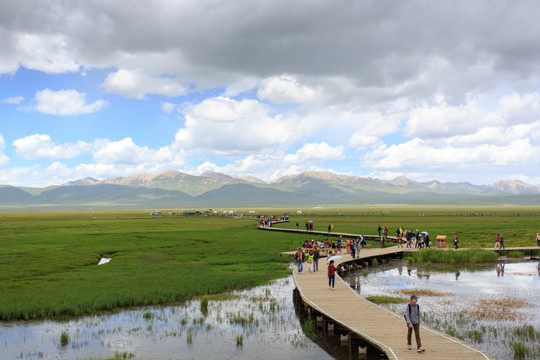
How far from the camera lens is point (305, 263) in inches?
1636

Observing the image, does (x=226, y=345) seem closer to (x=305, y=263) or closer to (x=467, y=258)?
(x=305, y=263)

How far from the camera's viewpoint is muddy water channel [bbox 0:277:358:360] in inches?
747

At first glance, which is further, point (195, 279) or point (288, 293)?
point (195, 279)

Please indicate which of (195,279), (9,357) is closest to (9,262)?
(195,279)

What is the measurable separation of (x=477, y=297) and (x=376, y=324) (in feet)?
41.6

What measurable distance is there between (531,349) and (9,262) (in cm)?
4357

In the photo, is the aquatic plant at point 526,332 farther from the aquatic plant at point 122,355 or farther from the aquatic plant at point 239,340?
the aquatic plant at point 122,355

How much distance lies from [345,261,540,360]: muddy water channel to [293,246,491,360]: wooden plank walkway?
1.18 meters

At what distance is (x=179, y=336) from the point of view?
21.2 metres

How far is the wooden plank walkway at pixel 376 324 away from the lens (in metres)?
16.3

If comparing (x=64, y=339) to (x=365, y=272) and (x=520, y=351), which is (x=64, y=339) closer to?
(x=520, y=351)

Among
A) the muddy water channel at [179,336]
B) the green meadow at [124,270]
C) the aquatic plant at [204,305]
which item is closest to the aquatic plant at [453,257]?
the green meadow at [124,270]

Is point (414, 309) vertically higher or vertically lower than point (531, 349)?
higher

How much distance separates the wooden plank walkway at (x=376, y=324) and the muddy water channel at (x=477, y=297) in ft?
3.87
